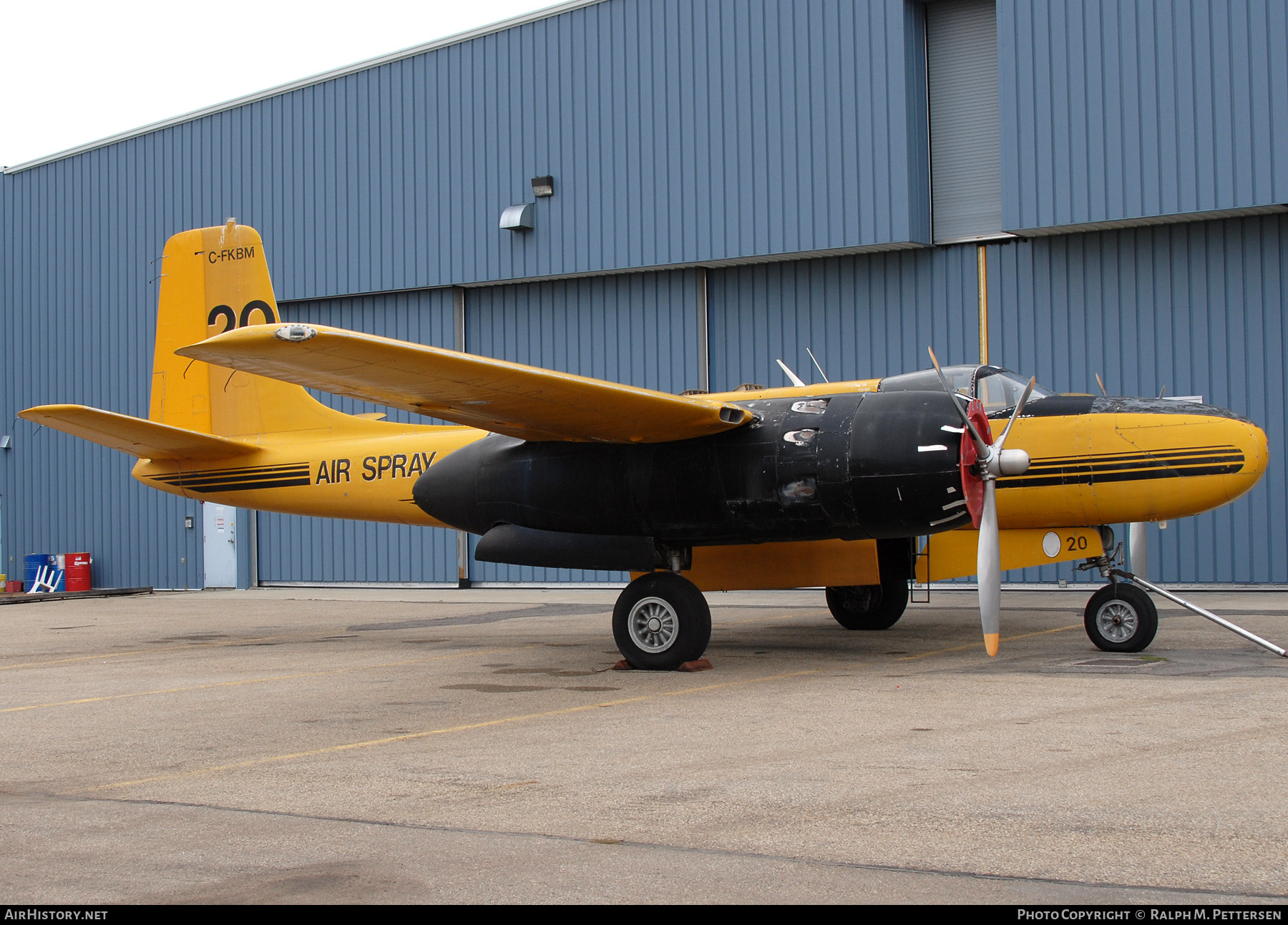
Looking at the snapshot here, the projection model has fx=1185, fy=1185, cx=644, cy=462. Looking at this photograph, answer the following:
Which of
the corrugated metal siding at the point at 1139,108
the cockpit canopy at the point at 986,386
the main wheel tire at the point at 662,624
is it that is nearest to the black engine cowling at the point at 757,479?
the main wheel tire at the point at 662,624

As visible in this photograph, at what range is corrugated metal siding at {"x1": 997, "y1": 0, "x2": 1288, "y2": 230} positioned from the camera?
1730 cm

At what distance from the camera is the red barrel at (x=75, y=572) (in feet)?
89.7

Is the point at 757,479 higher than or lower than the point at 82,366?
lower

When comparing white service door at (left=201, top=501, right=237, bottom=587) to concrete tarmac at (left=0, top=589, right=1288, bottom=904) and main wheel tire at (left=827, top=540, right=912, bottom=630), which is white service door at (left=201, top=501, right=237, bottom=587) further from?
main wheel tire at (left=827, top=540, right=912, bottom=630)

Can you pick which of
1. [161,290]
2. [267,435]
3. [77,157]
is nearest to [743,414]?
[267,435]

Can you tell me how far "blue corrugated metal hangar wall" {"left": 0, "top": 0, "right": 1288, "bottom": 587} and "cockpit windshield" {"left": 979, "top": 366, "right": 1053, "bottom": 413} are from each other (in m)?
8.19

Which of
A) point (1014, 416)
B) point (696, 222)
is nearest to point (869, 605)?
Result: point (1014, 416)

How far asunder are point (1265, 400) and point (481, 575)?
1413 centimetres

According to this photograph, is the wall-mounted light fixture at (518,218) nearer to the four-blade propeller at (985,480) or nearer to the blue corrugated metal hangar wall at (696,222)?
the blue corrugated metal hangar wall at (696,222)

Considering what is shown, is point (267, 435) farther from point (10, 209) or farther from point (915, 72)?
point (10, 209)

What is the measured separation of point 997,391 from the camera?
1117cm

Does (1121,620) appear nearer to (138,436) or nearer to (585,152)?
(138,436)

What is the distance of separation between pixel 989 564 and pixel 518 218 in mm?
15185

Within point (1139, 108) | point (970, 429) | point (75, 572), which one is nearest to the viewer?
point (970, 429)
